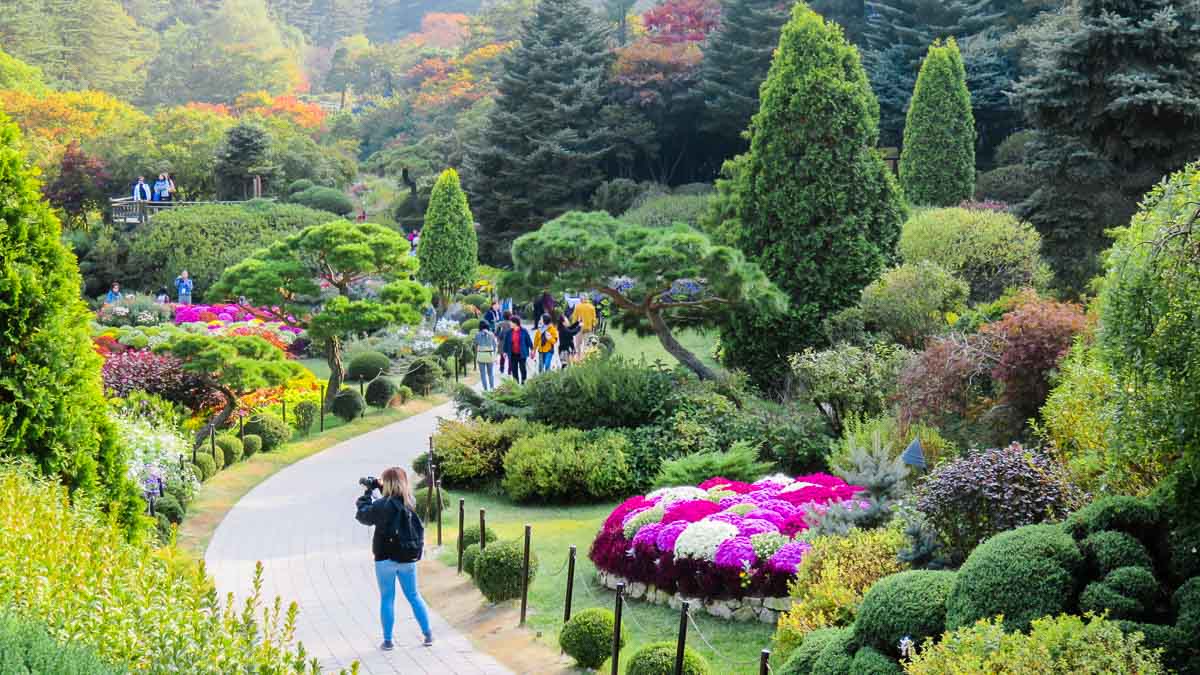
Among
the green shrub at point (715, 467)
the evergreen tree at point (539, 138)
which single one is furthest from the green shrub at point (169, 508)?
the evergreen tree at point (539, 138)

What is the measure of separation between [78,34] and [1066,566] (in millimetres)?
72986

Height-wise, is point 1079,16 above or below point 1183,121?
above

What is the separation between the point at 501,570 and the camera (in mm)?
11930

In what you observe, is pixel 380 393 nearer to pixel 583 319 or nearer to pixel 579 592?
pixel 583 319

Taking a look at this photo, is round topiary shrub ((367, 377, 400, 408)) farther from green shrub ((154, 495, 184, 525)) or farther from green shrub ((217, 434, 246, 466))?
green shrub ((154, 495, 184, 525))

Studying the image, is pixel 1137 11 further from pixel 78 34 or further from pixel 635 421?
pixel 78 34

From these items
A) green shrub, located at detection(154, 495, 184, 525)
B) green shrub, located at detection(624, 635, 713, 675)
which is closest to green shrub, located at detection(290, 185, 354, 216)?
green shrub, located at detection(154, 495, 184, 525)

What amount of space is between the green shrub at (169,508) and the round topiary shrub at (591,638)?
6449mm

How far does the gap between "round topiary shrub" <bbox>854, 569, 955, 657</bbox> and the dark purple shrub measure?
5.41 feet

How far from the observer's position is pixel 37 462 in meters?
9.98

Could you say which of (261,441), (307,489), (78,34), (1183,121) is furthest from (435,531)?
(78,34)

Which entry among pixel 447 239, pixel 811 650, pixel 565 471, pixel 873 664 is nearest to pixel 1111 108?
pixel 565 471

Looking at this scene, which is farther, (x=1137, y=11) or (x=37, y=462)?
(x=1137, y=11)

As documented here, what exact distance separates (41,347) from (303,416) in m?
11.5
